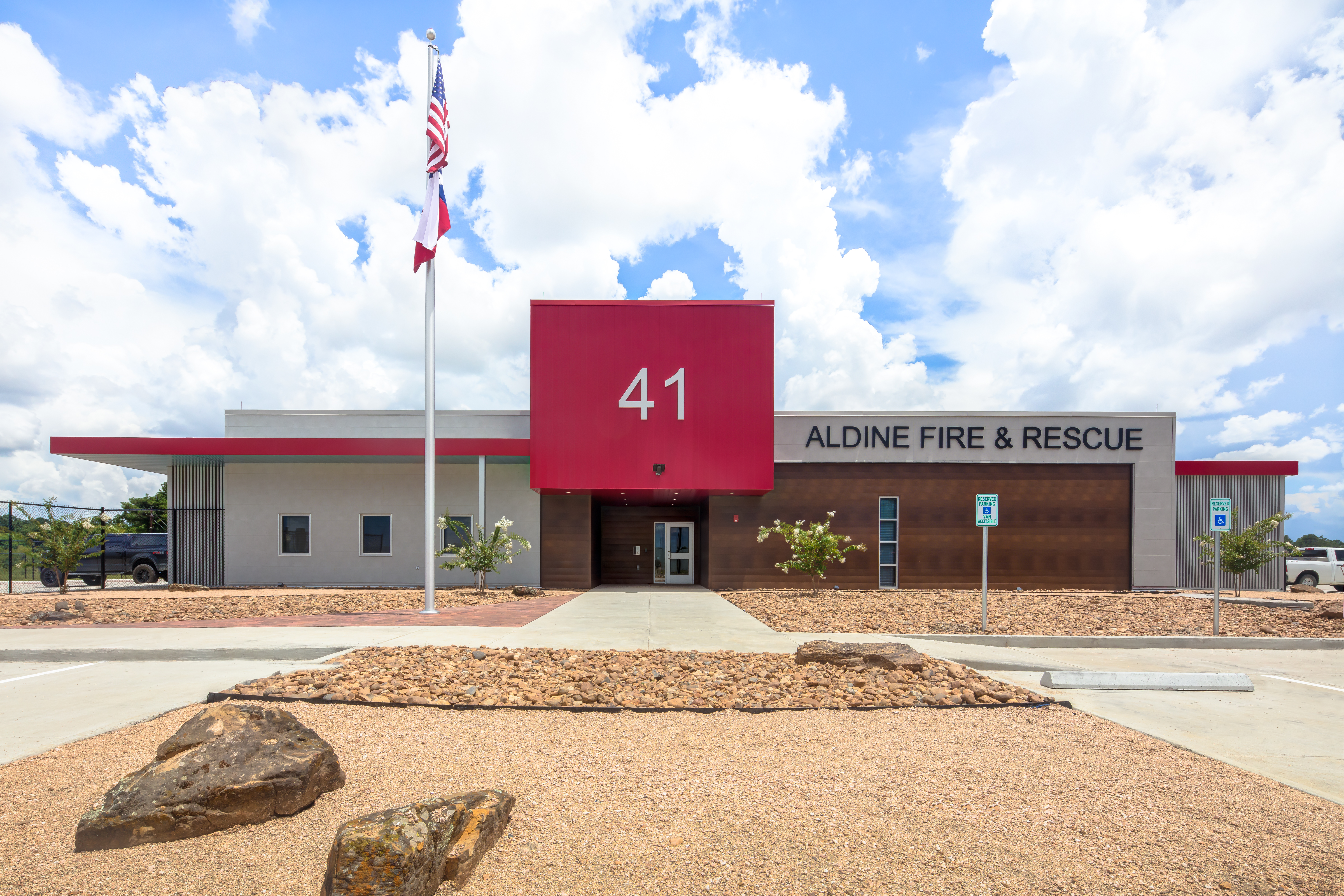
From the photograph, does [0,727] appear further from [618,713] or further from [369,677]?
[618,713]

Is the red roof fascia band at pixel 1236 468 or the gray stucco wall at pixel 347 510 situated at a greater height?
the red roof fascia band at pixel 1236 468

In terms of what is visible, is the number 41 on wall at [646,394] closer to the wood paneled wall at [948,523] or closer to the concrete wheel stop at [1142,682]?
the wood paneled wall at [948,523]

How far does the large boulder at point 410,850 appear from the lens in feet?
9.49

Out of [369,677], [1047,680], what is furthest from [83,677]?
[1047,680]

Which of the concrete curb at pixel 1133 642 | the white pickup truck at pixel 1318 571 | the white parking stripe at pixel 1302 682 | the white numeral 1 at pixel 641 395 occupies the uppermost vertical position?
the white numeral 1 at pixel 641 395

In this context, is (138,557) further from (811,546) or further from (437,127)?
(811,546)

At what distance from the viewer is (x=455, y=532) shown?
1989 centimetres

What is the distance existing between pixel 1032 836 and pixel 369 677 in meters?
6.17

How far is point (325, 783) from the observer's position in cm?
417

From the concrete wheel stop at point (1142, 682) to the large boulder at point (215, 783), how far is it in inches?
292

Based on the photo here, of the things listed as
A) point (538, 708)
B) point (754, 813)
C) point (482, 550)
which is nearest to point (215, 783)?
point (538, 708)

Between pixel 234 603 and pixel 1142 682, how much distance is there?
16427 millimetres

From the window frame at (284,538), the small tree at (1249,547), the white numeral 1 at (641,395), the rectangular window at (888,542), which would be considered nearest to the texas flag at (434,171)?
the white numeral 1 at (641,395)

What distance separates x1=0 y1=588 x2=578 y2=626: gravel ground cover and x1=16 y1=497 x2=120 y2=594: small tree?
82 centimetres
